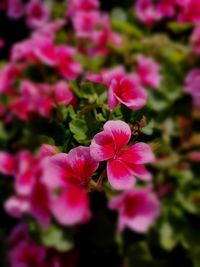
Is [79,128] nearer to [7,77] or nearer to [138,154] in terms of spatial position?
[138,154]

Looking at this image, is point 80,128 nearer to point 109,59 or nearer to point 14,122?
point 14,122

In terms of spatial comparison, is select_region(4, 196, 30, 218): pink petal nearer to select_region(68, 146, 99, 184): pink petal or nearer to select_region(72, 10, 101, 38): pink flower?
select_region(72, 10, 101, 38): pink flower

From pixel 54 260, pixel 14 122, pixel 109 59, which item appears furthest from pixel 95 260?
pixel 109 59

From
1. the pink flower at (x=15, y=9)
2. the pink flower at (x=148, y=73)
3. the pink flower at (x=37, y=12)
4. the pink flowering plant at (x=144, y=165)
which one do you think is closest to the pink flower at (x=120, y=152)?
the pink flowering plant at (x=144, y=165)

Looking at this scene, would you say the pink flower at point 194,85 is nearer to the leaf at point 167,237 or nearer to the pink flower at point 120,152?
the leaf at point 167,237

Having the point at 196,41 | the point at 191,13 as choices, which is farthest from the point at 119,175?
the point at 191,13

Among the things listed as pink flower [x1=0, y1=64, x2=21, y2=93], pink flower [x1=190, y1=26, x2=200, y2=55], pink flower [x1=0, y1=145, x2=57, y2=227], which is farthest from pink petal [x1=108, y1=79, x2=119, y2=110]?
pink flower [x1=190, y1=26, x2=200, y2=55]
